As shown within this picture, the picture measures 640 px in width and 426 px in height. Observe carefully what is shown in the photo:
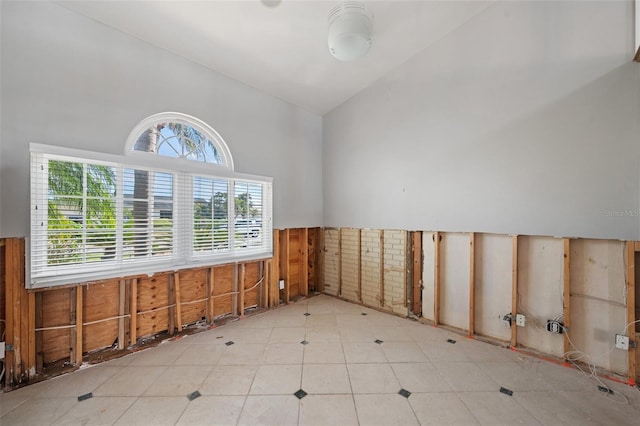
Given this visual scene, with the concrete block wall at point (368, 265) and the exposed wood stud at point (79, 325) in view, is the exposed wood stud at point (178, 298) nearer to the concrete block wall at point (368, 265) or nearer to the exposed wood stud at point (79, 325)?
the exposed wood stud at point (79, 325)

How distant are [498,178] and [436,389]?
2402 millimetres

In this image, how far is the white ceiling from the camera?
100 inches

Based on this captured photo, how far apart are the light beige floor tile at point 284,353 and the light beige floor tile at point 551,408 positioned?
6.47 ft

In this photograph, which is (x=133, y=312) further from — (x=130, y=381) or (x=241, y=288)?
(x=241, y=288)

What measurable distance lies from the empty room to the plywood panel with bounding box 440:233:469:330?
3cm

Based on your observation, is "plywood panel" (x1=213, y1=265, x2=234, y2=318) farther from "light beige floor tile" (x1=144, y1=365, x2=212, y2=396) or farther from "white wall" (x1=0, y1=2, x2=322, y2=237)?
"white wall" (x1=0, y1=2, x2=322, y2=237)

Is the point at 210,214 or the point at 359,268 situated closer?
the point at 210,214

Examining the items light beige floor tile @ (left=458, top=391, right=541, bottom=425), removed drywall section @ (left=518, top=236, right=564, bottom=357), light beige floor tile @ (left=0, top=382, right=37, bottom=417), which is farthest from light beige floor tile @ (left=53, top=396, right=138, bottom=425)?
removed drywall section @ (left=518, top=236, right=564, bottom=357)

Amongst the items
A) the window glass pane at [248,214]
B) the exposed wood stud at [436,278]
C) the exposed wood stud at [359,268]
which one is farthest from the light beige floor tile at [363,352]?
the window glass pane at [248,214]

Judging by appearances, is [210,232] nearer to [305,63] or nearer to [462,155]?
[305,63]

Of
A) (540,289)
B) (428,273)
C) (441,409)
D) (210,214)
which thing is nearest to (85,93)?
(210,214)

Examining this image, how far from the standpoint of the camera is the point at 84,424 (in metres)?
1.77

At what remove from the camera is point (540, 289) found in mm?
2654

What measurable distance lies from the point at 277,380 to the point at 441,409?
1.39m
